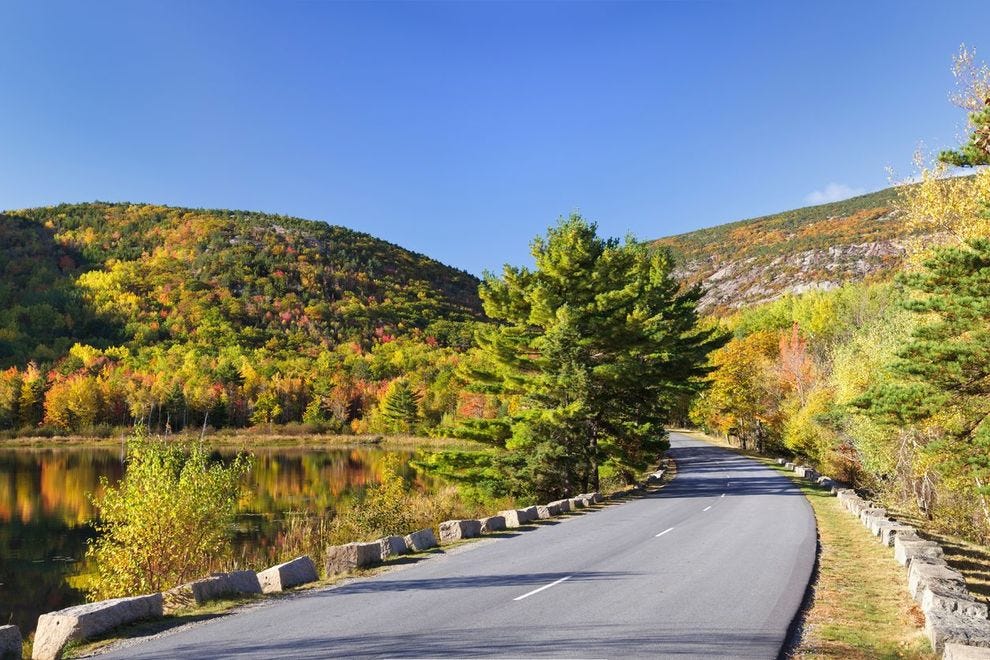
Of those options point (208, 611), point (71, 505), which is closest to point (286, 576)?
point (208, 611)

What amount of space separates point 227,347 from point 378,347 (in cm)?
3102

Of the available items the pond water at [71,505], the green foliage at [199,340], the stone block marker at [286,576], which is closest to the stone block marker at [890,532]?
the stone block marker at [286,576]

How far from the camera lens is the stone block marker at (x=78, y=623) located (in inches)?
315

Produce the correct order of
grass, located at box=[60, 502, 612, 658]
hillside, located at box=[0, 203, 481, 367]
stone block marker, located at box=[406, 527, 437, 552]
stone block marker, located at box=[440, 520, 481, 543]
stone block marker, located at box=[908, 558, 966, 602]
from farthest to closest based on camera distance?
hillside, located at box=[0, 203, 481, 367] → stone block marker, located at box=[440, 520, 481, 543] → stone block marker, located at box=[406, 527, 437, 552] → stone block marker, located at box=[908, 558, 966, 602] → grass, located at box=[60, 502, 612, 658]

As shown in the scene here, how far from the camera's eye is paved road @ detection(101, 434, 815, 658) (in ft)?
25.6

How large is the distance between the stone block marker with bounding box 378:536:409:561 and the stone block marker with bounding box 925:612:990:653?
30.3 feet

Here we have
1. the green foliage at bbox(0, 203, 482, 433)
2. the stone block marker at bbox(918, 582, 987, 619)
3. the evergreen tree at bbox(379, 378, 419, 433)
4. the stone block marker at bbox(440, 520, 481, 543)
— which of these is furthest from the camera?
the green foliage at bbox(0, 203, 482, 433)

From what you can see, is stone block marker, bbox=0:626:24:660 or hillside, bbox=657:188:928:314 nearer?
stone block marker, bbox=0:626:24:660

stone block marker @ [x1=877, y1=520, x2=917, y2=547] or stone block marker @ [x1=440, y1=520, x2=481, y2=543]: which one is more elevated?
stone block marker @ [x1=440, y1=520, x2=481, y2=543]

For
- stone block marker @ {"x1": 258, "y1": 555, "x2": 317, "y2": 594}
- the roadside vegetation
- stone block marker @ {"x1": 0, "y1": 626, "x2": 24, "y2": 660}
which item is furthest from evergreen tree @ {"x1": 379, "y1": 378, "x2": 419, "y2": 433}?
stone block marker @ {"x1": 0, "y1": 626, "x2": 24, "y2": 660}

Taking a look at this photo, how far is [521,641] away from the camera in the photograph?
7.98 m

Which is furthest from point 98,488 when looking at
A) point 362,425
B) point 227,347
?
point 227,347

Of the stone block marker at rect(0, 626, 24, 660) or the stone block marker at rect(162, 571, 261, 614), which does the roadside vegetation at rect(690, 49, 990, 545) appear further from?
the stone block marker at rect(0, 626, 24, 660)

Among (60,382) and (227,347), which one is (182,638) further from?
(227,347)
